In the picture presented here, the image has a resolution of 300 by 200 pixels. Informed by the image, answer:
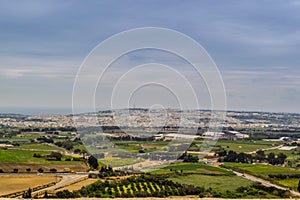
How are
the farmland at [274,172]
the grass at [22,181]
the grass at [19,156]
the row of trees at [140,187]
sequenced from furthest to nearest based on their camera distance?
1. the grass at [19,156]
2. the farmland at [274,172]
3. the grass at [22,181]
4. the row of trees at [140,187]

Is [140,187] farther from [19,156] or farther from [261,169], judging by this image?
[19,156]

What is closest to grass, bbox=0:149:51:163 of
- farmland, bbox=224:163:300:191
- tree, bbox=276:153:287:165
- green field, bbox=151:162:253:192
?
green field, bbox=151:162:253:192

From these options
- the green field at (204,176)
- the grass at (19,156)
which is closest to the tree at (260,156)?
the green field at (204,176)

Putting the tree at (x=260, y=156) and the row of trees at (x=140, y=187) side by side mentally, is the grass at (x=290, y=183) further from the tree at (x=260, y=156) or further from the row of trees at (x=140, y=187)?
the tree at (x=260, y=156)

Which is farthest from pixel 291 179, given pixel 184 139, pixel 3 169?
pixel 3 169

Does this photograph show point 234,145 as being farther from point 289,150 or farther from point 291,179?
point 291,179

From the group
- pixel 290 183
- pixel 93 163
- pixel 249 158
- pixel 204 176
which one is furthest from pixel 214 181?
pixel 249 158
